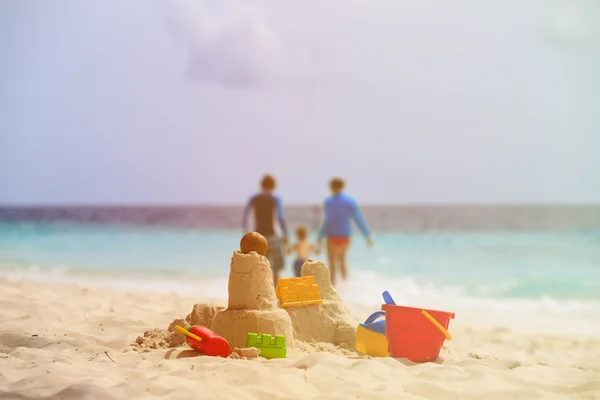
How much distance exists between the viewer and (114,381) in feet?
8.20

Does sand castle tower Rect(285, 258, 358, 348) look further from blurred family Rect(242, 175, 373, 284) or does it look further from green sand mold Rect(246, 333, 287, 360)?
blurred family Rect(242, 175, 373, 284)

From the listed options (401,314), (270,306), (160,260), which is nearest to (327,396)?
(270,306)

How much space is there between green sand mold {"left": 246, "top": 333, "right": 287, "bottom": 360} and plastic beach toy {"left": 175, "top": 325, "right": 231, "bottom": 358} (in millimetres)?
123

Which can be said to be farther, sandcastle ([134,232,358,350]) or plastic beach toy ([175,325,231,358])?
sandcastle ([134,232,358,350])

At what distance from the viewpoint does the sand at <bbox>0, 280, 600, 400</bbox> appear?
8.01ft

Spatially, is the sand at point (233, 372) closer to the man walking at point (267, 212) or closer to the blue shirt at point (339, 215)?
the man walking at point (267, 212)

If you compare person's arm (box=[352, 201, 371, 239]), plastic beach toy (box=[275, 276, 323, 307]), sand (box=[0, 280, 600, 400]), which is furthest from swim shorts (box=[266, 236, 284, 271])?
plastic beach toy (box=[275, 276, 323, 307])

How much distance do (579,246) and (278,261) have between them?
1227 cm

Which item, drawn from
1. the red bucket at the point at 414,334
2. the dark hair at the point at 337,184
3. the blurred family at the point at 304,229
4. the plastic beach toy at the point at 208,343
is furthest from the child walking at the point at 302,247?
the plastic beach toy at the point at 208,343

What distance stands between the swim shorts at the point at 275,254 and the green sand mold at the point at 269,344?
255 cm

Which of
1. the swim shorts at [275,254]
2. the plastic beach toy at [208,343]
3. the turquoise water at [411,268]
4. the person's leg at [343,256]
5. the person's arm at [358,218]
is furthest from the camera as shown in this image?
the turquoise water at [411,268]

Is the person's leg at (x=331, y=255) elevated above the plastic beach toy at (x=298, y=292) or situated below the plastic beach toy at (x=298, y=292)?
above

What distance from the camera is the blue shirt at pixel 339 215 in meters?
6.05

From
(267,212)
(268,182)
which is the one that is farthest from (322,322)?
(268,182)
